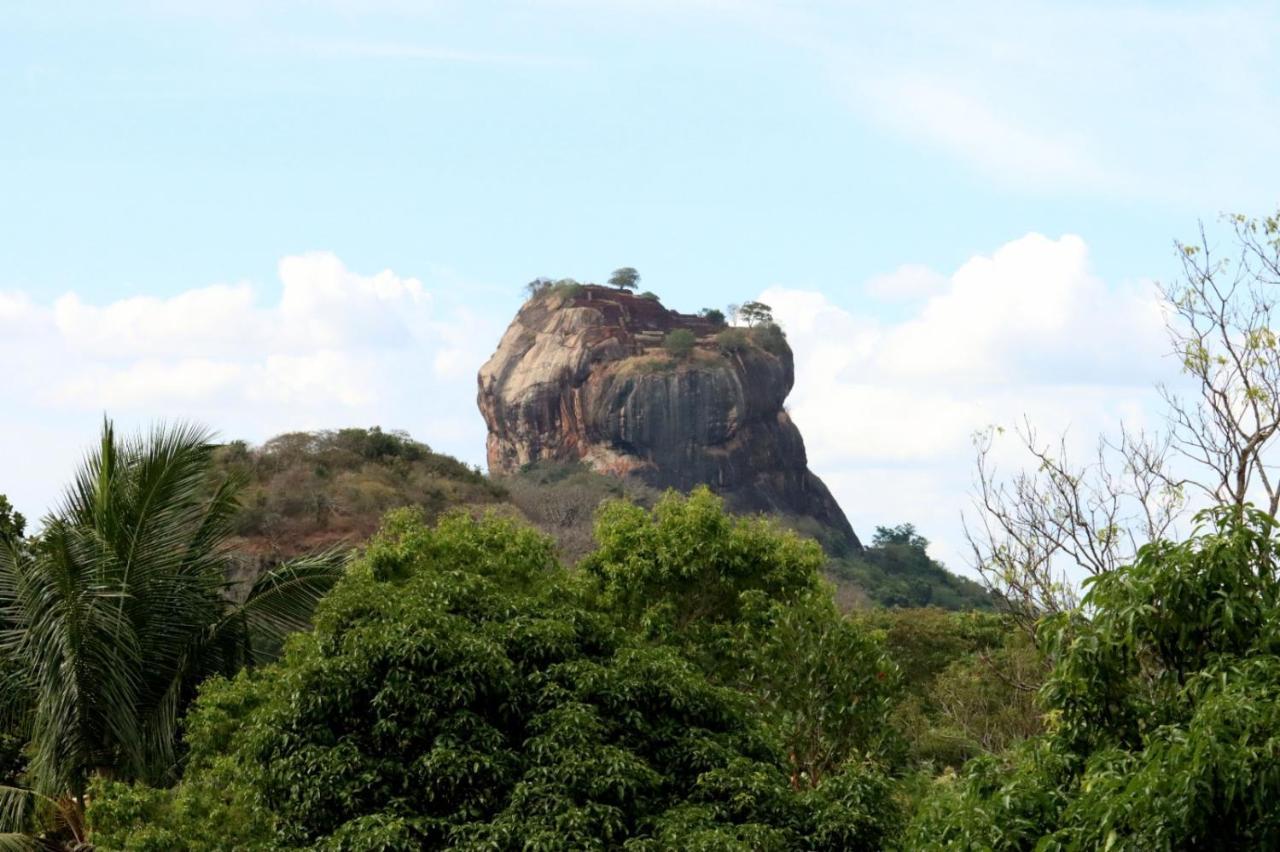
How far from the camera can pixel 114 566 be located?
13758 millimetres

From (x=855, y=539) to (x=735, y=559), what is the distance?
241 ft

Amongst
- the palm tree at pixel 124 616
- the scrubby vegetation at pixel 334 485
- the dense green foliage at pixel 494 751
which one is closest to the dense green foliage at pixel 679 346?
the scrubby vegetation at pixel 334 485

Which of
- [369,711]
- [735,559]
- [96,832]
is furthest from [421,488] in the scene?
[369,711]

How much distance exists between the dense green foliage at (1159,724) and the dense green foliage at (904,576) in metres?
56.9

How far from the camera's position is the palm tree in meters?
13.4

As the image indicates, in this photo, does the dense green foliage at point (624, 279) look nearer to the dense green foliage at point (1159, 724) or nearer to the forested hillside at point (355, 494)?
the forested hillside at point (355, 494)

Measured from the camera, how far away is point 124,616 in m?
13.7

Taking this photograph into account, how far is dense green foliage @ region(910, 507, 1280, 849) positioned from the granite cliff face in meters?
74.0

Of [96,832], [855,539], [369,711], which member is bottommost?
[96,832]

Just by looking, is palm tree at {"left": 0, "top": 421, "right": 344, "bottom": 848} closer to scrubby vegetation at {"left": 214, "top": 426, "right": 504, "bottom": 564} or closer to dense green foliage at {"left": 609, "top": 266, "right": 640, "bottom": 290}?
scrubby vegetation at {"left": 214, "top": 426, "right": 504, "bottom": 564}

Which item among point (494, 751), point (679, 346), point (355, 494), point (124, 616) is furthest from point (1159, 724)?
point (679, 346)

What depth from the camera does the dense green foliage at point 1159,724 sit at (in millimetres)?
5777

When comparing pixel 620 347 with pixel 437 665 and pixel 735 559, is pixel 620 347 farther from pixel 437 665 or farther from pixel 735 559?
pixel 437 665

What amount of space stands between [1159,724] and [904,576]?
239 feet
